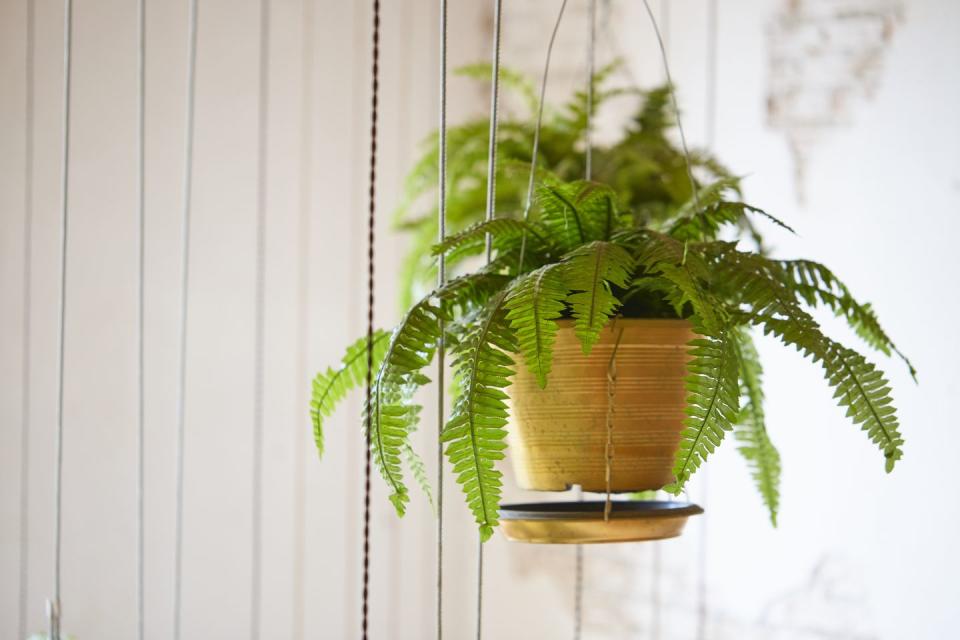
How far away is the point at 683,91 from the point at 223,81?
4.07ft

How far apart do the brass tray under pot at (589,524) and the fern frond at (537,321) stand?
0.20 meters

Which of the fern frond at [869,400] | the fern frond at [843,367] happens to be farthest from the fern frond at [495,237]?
the fern frond at [869,400]

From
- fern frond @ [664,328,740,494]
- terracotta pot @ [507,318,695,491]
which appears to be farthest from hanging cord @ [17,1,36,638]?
fern frond @ [664,328,740,494]

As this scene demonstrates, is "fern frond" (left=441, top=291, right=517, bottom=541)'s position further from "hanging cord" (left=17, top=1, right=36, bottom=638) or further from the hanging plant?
"hanging cord" (left=17, top=1, right=36, bottom=638)

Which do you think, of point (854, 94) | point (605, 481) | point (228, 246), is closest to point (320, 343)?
point (228, 246)

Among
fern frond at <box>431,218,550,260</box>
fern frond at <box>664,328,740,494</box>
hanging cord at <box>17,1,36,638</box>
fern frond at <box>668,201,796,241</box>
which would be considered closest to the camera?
fern frond at <box>664,328,740,494</box>

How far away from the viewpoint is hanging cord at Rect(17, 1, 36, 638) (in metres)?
2.66

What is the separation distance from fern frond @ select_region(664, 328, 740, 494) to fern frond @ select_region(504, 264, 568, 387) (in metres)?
0.14

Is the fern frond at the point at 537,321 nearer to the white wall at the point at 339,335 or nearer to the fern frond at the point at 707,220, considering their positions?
the fern frond at the point at 707,220

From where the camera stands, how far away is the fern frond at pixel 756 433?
1446 mm

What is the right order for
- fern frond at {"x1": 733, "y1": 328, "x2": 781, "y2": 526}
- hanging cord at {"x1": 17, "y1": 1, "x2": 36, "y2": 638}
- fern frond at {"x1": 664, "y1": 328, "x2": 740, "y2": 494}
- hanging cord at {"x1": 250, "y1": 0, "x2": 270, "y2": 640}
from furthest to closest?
hanging cord at {"x1": 250, "y1": 0, "x2": 270, "y2": 640} → hanging cord at {"x1": 17, "y1": 1, "x2": 36, "y2": 638} → fern frond at {"x1": 733, "y1": 328, "x2": 781, "y2": 526} → fern frond at {"x1": 664, "y1": 328, "x2": 740, "y2": 494}

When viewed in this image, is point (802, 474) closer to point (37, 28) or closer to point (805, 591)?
point (805, 591)

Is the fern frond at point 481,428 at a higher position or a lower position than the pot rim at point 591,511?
higher

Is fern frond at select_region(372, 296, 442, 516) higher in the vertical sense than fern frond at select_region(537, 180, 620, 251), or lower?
lower
